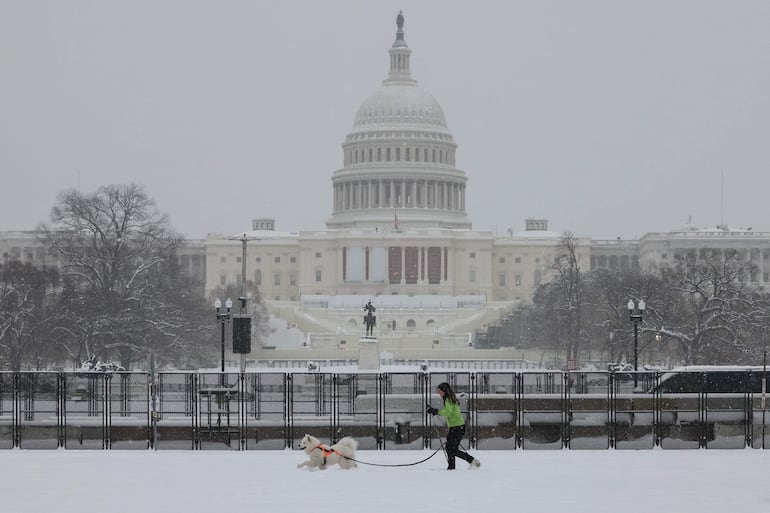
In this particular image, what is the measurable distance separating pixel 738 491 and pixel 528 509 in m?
3.79

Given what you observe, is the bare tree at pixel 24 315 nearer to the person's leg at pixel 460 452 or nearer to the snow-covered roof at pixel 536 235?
the person's leg at pixel 460 452

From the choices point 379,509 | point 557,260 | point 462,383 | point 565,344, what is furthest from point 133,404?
point 557,260

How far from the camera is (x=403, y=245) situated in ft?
579

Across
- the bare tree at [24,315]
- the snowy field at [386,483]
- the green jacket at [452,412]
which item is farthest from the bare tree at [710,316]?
the green jacket at [452,412]

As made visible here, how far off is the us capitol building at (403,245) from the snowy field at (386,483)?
11556 cm

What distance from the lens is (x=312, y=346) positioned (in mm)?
120125

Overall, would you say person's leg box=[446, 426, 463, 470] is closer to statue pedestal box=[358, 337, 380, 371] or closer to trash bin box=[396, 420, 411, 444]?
trash bin box=[396, 420, 411, 444]

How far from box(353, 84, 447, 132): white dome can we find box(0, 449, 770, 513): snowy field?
6426 inches

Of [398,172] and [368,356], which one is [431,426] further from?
[398,172]

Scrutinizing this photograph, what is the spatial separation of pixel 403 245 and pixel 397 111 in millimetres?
23529

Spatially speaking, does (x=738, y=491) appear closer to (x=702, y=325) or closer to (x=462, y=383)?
(x=462, y=383)

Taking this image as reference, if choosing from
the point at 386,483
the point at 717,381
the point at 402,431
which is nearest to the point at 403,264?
the point at 717,381

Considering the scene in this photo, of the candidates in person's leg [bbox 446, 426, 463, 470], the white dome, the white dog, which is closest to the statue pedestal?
the white dog

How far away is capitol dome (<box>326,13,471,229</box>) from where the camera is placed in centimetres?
18988
